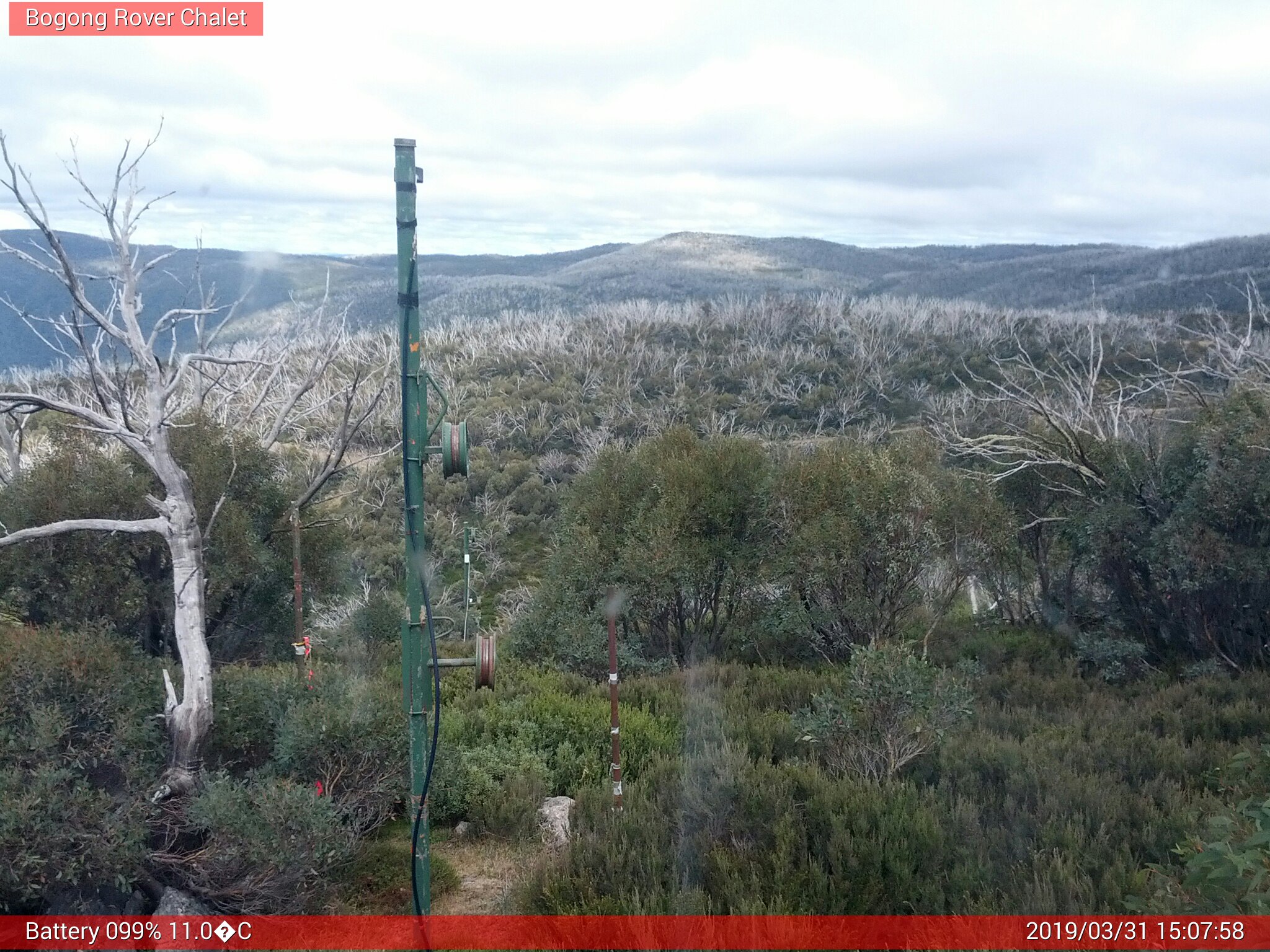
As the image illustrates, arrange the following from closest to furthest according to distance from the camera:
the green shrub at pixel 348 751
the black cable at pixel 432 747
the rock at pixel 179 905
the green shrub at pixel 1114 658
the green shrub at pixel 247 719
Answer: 1. the black cable at pixel 432 747
2. the rock at pixel 179 905
3. the green shrub at pixel 348 751
4. the green shrub at pixel 247 719
5. the green shrub at pixel 1114 658

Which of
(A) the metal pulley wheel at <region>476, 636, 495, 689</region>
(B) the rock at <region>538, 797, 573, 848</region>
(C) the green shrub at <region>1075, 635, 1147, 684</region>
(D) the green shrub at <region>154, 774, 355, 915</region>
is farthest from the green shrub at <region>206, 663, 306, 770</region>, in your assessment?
(C) the green shrub at <region>1075, 635, 1147, 684</region>

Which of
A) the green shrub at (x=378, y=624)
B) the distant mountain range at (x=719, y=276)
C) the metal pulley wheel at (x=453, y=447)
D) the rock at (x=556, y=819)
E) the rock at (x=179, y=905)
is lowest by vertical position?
the green shrub at (x=378, y=624)

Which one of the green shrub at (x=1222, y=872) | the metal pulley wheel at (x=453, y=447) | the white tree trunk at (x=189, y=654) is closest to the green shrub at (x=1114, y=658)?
the green shrub at (x=1222, y=872)

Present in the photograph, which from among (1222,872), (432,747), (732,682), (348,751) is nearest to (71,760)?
(348,751)

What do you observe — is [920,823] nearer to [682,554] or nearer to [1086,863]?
[1086,863]

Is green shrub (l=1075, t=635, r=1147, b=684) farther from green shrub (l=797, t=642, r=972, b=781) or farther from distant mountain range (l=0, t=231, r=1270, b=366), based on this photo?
distant mountain range (l=0, t=231, r=1270, b=366)

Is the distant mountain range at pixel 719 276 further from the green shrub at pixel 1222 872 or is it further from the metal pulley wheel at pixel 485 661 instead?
the green shrub at pixel 1222 872

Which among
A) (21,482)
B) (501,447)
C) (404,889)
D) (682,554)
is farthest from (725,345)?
(404,889)

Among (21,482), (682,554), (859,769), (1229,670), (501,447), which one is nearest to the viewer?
(859,769)
